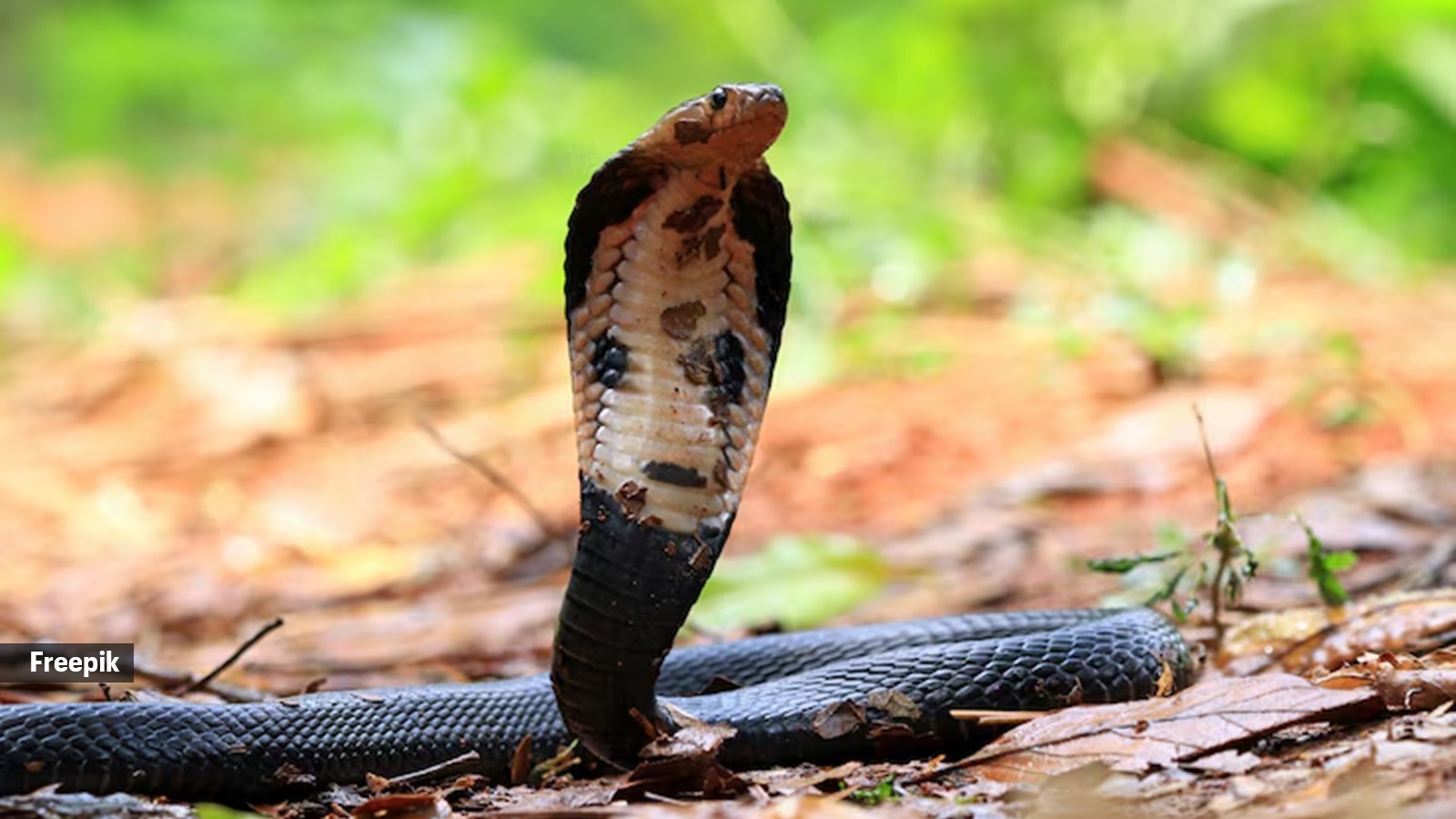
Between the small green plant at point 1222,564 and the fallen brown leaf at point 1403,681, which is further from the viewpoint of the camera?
the small green plant at point 1222,564

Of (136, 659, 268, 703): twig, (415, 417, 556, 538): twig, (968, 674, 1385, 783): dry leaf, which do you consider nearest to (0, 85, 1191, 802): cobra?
(968, 674, 1385, 783): dry leaf

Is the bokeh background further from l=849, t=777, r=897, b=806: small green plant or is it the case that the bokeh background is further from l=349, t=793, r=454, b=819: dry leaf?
l=849, t=777, r=897, b=806: small green plant

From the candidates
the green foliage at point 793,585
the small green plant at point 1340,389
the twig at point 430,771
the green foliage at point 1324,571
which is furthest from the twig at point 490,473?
the small green plant at point 1340,389

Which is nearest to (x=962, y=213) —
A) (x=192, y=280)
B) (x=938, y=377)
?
(x=938, y=377)

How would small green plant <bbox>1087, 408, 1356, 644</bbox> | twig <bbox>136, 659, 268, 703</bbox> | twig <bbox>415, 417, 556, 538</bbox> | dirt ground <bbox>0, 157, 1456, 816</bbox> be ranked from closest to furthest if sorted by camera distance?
1. small green plant <bbox>1087, 408, 1356, 644</bbox>
2. twig <bbox>136, 659, 268, 703</bbox>
3. twig <bbox>415, 417, 556, 538</bbox>
4. dirt ground <bbox>0, 157, 1456, 816</bbox>

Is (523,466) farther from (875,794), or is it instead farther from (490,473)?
(875,794)

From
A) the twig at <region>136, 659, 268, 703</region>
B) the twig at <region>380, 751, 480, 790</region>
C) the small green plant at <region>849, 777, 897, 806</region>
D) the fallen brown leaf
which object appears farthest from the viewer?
the twig at <region>136, 659, 268, 703</region>

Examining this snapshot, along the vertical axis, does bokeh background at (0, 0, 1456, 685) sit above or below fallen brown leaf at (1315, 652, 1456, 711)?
above

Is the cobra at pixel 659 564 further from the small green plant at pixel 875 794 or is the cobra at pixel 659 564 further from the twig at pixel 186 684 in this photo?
the twig at pixel 186 684
